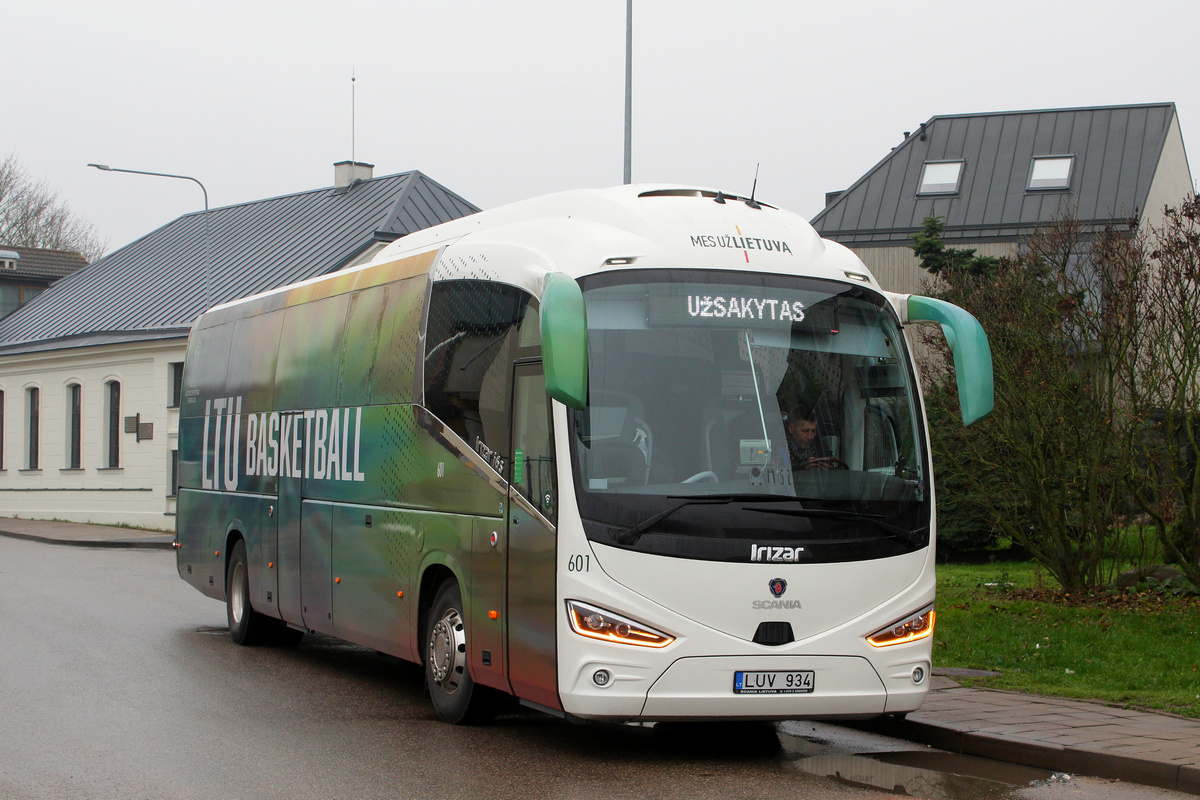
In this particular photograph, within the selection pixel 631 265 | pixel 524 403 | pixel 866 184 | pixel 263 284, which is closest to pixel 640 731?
pixel 524 403

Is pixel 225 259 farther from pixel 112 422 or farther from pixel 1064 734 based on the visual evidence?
pixel 1064 734

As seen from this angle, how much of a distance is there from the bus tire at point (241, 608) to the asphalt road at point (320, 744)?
0.40m

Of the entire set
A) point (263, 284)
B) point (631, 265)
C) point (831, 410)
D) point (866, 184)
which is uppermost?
point (866, 184)

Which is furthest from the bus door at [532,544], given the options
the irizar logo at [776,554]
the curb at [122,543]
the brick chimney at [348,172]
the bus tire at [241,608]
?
the brick chimney at [348,172]

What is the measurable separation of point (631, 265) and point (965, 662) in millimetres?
5357

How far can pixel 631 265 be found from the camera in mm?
7883

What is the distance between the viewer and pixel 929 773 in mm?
7707

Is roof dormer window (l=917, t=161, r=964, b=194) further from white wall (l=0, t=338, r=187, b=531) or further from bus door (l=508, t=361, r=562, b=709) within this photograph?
bus door (l=508, t=361, r=562, b=709)

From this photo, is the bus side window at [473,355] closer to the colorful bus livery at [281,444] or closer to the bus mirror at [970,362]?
the colorful bus livery at [281,444]

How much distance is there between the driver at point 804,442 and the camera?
300 inches

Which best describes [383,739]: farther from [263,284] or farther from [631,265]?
[263,284]

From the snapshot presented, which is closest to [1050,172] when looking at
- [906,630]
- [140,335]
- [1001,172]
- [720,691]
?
[1001,172]

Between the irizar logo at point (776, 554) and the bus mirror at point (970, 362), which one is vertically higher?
the bus mirror at point (970, 362)

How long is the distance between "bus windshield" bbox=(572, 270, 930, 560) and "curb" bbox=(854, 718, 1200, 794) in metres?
1.26
